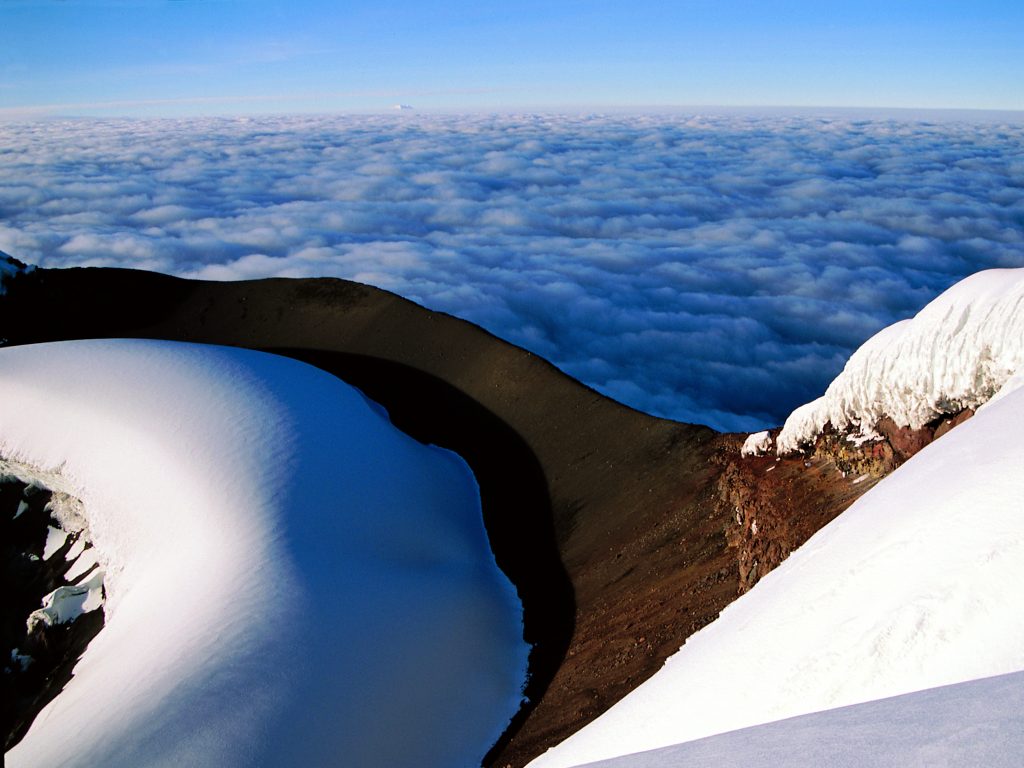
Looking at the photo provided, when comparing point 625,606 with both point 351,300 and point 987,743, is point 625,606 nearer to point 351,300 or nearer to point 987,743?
point 987,743

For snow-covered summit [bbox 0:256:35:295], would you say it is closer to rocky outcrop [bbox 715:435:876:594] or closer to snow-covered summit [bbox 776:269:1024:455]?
rocky outcrop [bbox 715:435:876:594]

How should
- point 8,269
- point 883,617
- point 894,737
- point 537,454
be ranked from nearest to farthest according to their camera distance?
1. point 894,737
2. point 883,617
3. point 537,454
4. point 8,269

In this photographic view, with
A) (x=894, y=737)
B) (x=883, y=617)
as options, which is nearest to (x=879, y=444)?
(x=883, y=617)

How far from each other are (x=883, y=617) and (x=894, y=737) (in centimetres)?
283

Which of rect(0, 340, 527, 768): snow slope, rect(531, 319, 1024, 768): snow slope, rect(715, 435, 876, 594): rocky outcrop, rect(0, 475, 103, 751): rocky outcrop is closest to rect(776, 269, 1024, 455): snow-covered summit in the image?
rect(715, 435, 876, 594): rocky outcrop

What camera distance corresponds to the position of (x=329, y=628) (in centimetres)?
1625

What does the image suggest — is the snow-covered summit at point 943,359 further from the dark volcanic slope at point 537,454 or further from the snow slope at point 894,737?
the snow slope at point 894,737

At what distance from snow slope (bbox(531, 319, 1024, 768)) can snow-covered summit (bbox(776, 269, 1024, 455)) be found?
4122mm

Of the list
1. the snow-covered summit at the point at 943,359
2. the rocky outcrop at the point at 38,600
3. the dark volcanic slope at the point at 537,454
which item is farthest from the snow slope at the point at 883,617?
the rocky outcrop at the point at 38,600

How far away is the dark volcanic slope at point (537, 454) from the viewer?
50.5 ft

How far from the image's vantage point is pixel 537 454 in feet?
88.4

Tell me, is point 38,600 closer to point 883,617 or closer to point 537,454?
point 537,454

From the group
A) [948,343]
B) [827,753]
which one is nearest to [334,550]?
[948,343]

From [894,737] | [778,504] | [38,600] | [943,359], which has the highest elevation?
[894,737]
